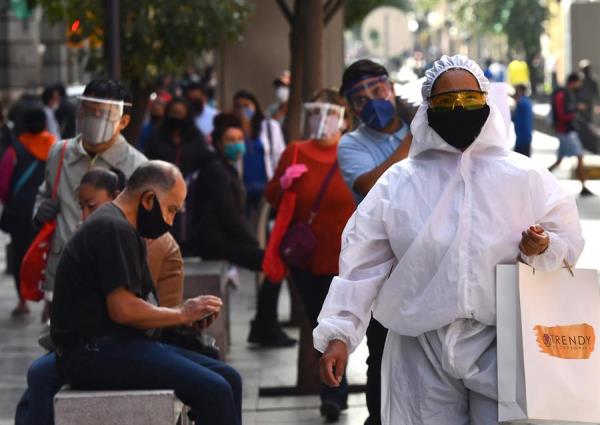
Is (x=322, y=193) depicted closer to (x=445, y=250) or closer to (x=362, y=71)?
(x=362, y=71)

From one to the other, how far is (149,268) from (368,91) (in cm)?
124

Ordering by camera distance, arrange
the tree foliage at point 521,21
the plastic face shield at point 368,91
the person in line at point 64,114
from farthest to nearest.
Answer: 1. the tree foliage at point 521,21
2. the person in line at point 64,114
3. the plastic face shield at point 368,91

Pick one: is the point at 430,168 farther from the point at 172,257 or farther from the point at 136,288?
the point at 172,257

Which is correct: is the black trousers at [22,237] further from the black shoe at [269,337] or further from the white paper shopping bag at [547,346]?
the white paper shopping bag at [547,346]

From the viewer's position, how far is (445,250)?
187 inches

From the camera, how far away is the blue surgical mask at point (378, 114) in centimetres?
700

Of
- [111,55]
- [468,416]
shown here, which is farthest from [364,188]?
[111,55]

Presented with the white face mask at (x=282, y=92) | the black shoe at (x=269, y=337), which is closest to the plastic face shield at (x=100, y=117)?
the black shoe at (x=269, y=337)

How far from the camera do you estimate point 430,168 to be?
4.90m

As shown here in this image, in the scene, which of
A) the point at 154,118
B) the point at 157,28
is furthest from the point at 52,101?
the point at 157,28

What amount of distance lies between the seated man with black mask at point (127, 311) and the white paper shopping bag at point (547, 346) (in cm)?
167

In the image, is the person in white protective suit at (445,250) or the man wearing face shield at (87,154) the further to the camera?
the man wearing face shield at (87,154)

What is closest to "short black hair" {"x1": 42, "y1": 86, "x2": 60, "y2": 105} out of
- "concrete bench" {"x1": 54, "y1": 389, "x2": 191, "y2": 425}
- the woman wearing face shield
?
the woman wearing face shield

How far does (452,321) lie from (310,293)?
3.52m
